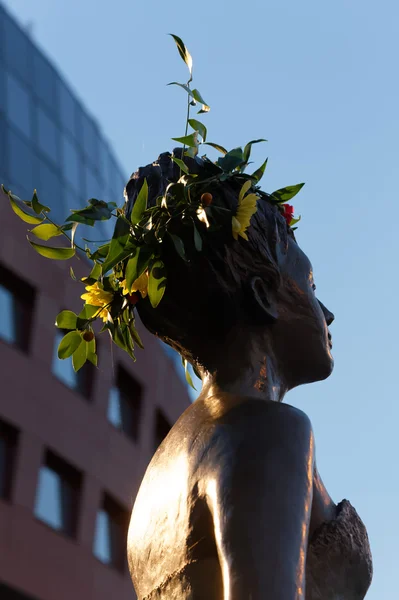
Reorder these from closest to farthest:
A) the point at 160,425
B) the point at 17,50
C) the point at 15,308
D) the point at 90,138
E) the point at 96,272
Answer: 1. the point at 96,272
2. the point at 15,308
3. the point at 160,425
4. the point at 17,50
5. the point at 90,138

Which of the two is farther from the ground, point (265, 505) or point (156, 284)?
point (156, 284)

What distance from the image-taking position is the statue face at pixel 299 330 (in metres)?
3.40

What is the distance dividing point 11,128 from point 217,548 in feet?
94.9

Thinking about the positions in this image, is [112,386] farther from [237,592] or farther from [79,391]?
[237,592]

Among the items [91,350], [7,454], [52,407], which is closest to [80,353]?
[91,350]

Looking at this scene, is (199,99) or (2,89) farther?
(2,89)

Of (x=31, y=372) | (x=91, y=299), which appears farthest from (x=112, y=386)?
(x=91, y=299)

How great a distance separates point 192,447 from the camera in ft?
9.97

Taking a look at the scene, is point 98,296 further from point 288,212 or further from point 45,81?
point 45,81

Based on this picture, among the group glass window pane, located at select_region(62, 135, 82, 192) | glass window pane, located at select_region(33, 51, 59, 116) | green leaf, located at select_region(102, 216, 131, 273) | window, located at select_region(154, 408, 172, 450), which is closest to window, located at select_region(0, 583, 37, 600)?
window, located at select_region(154, 408, 172, 450)

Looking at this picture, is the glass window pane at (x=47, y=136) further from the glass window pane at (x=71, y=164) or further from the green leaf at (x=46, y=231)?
the green leaf at (x=46, y=231)

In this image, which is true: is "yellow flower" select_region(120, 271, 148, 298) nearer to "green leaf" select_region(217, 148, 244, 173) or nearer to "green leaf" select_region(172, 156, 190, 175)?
"green leaf" select_region(172, 156, 190, 175)

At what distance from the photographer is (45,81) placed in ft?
111

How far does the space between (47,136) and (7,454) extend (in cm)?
1089
